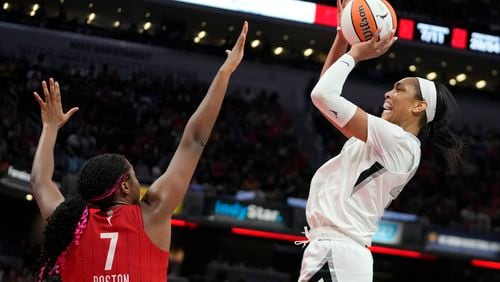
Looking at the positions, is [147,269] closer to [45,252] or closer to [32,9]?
[45,252]

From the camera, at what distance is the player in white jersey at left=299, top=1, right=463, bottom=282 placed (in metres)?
4.87

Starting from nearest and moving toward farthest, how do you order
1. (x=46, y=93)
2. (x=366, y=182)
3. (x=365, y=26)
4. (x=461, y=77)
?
(x=46, y=93), (x=366, y=182), (x=365, y=26), (x=461, y=77)

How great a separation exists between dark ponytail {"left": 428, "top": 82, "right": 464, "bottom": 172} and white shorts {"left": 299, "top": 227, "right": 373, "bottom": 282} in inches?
28.8

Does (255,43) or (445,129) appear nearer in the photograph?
(445,129)

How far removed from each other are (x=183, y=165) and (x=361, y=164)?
4.13 ft

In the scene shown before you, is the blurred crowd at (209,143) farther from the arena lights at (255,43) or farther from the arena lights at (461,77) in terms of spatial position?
the arena lights at (461,77)

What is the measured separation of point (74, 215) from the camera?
3.99 meters

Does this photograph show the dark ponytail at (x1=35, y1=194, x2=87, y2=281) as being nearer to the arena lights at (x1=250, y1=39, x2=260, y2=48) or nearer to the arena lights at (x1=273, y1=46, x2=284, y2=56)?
the arena lights at (x1=250, y1=39, x2=260, y2=48)

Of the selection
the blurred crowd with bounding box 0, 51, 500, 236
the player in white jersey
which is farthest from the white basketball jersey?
the blurred crowd with bounding box 0, 51, 500, 236

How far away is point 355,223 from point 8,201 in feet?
68.6

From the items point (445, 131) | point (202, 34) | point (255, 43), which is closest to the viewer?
point (445, 131)

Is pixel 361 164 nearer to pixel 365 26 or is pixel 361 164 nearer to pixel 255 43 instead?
pixel 365 26

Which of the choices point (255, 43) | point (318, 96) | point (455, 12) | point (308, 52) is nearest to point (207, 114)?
point (318, 96)

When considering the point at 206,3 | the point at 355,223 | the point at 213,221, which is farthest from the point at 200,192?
the point at 355,223
